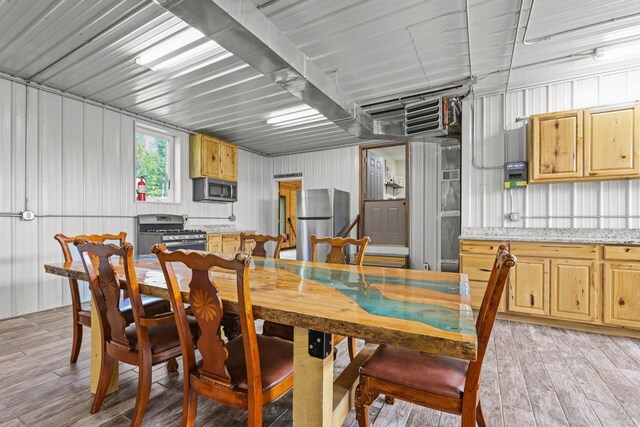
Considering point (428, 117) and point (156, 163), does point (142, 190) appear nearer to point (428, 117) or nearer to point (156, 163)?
point (156, 163)

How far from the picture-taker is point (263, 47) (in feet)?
7.66

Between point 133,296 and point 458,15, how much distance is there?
2935 millimetres

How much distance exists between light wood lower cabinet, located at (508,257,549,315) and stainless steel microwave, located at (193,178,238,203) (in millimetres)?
4720

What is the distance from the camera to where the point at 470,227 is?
12.9ft

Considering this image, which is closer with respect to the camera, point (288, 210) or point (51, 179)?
point (51, 179)

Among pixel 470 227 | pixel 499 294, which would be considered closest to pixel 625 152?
pixel 470 227

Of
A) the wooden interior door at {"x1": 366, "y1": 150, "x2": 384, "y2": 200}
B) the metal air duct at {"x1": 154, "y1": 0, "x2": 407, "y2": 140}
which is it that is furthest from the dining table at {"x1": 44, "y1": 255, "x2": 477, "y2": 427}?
the wooden interior door at {"x1": 366, "y1": 150, "x2": 384, "y2": 200}

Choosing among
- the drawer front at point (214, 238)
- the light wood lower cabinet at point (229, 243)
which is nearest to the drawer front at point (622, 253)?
the light wood lower cabinet at point (229, 243)

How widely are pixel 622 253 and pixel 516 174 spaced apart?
1.22 meters

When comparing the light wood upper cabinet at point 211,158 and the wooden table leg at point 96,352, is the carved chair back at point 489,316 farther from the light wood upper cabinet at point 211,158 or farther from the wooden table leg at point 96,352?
the light wood upper cabinet at point 211,158

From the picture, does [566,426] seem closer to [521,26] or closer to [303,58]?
[521,26]

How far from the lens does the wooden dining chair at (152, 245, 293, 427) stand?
122cm

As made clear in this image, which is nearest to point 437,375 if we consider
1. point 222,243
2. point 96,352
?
point 96,352

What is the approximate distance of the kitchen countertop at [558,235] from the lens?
311 centimetres
